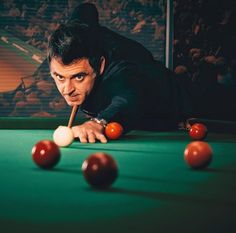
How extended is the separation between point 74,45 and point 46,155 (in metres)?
1.88

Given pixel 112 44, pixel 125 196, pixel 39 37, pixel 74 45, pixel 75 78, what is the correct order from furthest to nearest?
1. pixel 39 37
2. pixel 112 44
3. pixel 75 78
4. pixel 74 45
5. pixel 125 196

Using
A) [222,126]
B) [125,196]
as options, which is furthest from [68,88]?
[125,196]

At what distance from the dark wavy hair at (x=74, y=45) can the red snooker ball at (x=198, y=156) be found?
196 centimetres

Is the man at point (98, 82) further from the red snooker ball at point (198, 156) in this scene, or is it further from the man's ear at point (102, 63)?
the red snooker ball at point (198, 156)

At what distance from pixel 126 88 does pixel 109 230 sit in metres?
2.88

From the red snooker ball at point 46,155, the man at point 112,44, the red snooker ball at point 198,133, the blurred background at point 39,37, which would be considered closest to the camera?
the red snooker ball at point 46,155

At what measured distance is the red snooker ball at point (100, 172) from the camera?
1.83 meters

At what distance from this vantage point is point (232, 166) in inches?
98.5

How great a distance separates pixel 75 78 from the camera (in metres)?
4.17

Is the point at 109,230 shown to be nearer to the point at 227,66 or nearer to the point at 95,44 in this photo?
the point at 95,44

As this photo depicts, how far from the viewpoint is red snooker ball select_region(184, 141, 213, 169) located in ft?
7.66

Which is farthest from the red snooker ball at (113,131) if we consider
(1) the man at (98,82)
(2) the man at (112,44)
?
(2) the man at (112,44)

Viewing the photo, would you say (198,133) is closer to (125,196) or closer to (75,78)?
(75,78)

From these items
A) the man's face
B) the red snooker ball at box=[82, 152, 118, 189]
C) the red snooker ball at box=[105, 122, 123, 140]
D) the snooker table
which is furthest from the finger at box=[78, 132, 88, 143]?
the red snooker ball at box=[82, 152, 118, 189]
